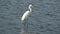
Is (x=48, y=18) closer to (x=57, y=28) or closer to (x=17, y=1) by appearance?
(x=57, y=28)

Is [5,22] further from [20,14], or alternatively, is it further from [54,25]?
[54,25]

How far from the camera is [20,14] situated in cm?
991

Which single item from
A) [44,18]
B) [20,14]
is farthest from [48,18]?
[20,14]

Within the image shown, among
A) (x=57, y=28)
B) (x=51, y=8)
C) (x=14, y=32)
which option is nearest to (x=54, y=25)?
(x=57, y=28)

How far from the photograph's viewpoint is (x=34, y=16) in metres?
9.72

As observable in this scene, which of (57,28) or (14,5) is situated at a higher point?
(14,5)

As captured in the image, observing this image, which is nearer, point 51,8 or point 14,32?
point 14,32

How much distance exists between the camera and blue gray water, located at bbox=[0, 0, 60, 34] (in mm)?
9344

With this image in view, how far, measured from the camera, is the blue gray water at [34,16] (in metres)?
9.34

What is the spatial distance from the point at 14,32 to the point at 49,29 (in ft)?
3.94

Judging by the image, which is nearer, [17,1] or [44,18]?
[44,18]

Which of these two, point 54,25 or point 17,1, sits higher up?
point 17,1

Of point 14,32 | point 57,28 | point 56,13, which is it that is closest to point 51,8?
point 56,13

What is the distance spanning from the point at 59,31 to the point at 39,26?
27.7 inches
